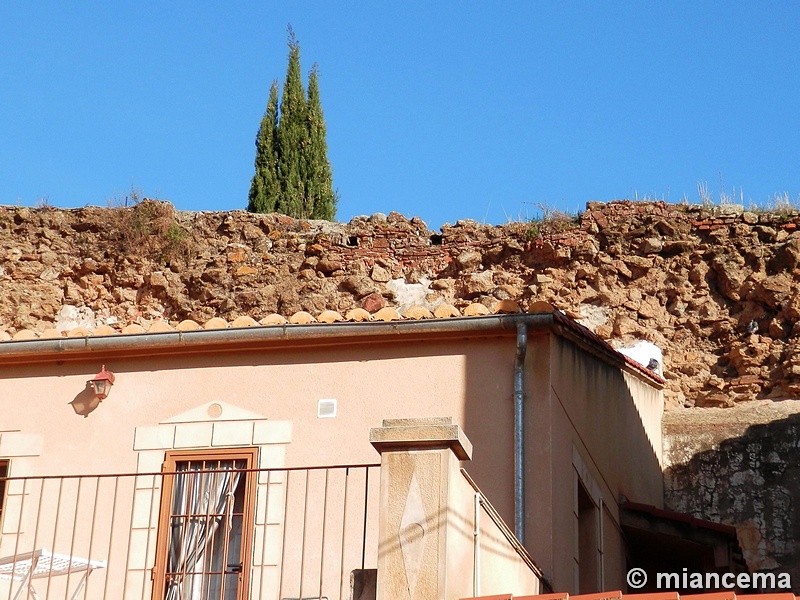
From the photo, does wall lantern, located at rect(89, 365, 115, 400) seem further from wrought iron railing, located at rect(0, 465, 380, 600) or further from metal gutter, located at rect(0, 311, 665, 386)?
wrought iron railing, located at rect(0, 465, 380, 600)

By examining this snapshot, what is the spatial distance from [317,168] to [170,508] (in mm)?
14609

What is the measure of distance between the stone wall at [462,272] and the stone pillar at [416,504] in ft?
25.5

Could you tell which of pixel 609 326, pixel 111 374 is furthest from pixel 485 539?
pixel 609 326

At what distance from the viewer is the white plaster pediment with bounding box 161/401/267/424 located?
1004 cm

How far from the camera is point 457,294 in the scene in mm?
15641

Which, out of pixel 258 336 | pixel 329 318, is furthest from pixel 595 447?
pixel 258 336

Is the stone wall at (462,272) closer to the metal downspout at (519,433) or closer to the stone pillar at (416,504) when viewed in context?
the metal downspout at (519,433)

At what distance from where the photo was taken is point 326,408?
995cm

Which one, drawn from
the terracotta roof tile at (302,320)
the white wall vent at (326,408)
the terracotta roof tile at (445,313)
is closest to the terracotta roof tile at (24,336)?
the terracotta roof tile at (302,320)

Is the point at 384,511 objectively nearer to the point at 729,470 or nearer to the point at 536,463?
the point at 536,463

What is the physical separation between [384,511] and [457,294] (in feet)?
29.8

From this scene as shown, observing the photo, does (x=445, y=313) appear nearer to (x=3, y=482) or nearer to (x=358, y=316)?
(x=358, y=316)

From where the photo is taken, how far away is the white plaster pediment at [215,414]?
32.9 ft

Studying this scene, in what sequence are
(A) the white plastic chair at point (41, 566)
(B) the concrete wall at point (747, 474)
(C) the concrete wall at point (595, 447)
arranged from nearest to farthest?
(A) the white plastic chair at point (41, 566) → (C) the concrete wall at point (595, 447) → (B) the concrete wall at point (747, 474)
